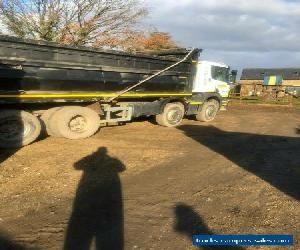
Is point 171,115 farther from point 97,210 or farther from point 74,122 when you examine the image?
point 97,210

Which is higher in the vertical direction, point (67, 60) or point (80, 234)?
point (67, 60)

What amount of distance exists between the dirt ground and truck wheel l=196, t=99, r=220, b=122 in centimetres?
499

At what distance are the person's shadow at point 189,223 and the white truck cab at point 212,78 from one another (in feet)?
33.7

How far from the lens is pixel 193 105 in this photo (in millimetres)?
16125

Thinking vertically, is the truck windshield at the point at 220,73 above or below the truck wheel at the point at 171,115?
above

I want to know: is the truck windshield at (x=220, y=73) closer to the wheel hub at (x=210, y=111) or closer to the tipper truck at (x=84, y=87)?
the tipper truck at (x=84, y=87)

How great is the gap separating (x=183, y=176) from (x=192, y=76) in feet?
26.6

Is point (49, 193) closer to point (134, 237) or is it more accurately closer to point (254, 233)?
point (134, 237)

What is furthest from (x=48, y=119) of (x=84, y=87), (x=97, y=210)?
(x=97, y=210)

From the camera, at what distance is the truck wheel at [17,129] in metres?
10.3

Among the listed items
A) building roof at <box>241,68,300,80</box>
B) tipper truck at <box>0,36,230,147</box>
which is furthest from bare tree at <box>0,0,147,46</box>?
building roof at <box>241,68,300,80</box>

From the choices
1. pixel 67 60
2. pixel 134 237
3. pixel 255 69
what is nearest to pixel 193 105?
pixel 67 60

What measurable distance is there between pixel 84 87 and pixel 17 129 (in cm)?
233

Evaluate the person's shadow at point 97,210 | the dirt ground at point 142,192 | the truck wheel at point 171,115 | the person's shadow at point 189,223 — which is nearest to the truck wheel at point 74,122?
the dirt ground at point 142,192
